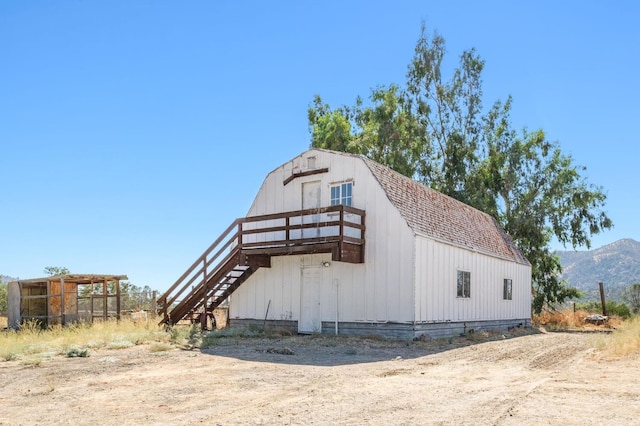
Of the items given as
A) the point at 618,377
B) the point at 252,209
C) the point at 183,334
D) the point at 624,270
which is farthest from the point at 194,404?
the point at 624,270

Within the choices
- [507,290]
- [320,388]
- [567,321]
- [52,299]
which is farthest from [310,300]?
[567,321]

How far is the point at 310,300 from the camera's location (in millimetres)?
21609

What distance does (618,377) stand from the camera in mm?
10570

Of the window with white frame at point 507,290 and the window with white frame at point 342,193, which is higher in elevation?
the window with white frame at point 342,193

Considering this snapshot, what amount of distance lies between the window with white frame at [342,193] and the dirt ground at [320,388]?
21.8ft

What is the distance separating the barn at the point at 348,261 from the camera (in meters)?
19.7

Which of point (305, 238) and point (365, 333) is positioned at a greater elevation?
point (305, 238)

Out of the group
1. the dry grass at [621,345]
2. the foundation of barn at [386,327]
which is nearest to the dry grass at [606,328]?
the dry grass at [621,345]

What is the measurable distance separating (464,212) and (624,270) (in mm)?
121620

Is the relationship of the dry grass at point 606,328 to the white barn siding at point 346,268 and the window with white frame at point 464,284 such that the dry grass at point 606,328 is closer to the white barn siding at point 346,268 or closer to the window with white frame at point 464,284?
the window with white frame at point 464,284

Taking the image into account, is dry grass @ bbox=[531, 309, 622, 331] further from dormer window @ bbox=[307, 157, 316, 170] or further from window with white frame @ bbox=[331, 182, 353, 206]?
dormer window @ bbox=[307, 157, 316, 170]

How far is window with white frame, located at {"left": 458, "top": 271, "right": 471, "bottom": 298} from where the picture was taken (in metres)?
22.5

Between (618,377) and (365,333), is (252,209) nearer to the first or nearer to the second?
(365,333)

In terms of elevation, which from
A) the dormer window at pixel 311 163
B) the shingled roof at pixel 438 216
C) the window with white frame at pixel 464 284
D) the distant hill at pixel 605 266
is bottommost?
the distant hill at pixel 605 266
